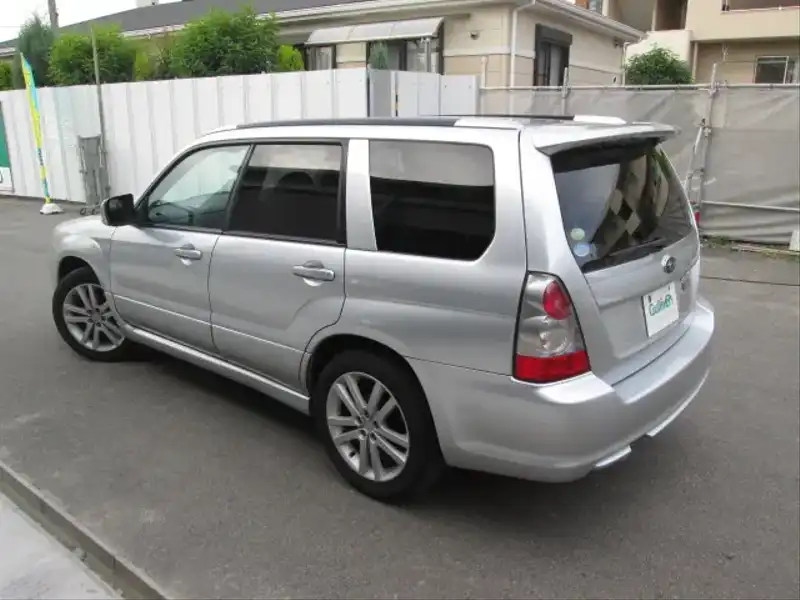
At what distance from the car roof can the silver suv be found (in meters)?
0.01

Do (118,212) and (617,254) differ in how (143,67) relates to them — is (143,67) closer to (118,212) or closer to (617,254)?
(118,212)

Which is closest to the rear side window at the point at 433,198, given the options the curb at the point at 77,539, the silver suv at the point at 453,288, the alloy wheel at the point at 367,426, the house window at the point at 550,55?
the silver suv at the point at 453,288

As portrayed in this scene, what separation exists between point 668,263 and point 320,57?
1444 centimetres

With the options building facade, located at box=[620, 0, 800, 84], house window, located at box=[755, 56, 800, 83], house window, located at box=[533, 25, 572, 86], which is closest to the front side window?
building facade, located at box=[620, 0, 800, 84]

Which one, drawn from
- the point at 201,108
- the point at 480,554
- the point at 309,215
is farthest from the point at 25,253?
the point at 480,554

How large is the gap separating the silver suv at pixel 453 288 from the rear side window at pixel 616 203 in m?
0.01

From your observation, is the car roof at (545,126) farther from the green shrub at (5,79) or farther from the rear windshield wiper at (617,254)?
the green shrub at (5,79)

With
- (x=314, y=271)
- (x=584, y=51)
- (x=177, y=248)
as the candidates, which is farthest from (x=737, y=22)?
(x=314, y=271)

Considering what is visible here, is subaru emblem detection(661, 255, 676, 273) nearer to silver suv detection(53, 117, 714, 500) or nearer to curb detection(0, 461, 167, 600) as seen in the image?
silver suv detection(53, 117, 714, 500)

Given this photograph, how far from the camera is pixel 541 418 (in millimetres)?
2605

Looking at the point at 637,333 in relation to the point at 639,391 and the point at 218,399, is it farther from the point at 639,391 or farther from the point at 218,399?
the point at 218,399

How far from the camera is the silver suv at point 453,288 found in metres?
2.63

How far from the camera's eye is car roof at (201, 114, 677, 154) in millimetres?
2780

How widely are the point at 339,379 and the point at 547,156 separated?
4.58ft
